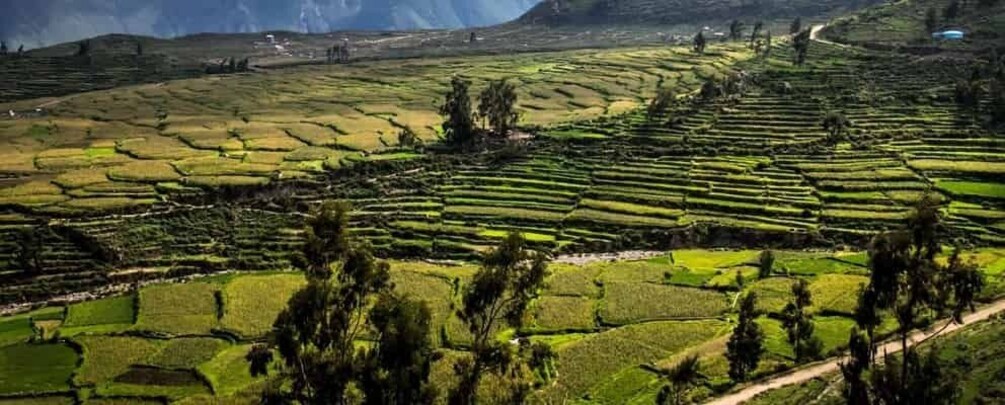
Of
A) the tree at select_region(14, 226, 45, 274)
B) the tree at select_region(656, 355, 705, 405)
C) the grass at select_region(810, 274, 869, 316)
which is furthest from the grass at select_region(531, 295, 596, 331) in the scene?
the tree at select_region(14, 226, 45, 274)

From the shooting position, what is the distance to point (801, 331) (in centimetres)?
4772

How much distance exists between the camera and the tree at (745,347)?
4484 cm

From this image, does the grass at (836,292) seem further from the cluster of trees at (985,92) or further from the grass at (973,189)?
the cluster of trees at (985,92)

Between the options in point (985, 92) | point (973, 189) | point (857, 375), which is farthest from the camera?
point (985, 92)

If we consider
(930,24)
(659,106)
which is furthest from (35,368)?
(930,24)

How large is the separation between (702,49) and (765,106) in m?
56.9

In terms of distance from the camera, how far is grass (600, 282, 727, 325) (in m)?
57.1

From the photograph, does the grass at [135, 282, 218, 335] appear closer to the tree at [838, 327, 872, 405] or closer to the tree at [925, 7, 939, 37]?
the tree at [838, 327, 872, 405]

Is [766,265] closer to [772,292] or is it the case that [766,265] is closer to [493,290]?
[772,292]

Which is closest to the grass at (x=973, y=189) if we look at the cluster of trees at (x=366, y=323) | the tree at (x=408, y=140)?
the cluster of trees at (x=366, y=323)

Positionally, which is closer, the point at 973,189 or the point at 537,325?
the point at 537,325

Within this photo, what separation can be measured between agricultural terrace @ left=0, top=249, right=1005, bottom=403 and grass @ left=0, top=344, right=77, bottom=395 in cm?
11

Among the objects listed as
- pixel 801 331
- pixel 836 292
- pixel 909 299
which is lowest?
pixel 836 292

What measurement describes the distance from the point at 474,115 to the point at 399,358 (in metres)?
78.6
